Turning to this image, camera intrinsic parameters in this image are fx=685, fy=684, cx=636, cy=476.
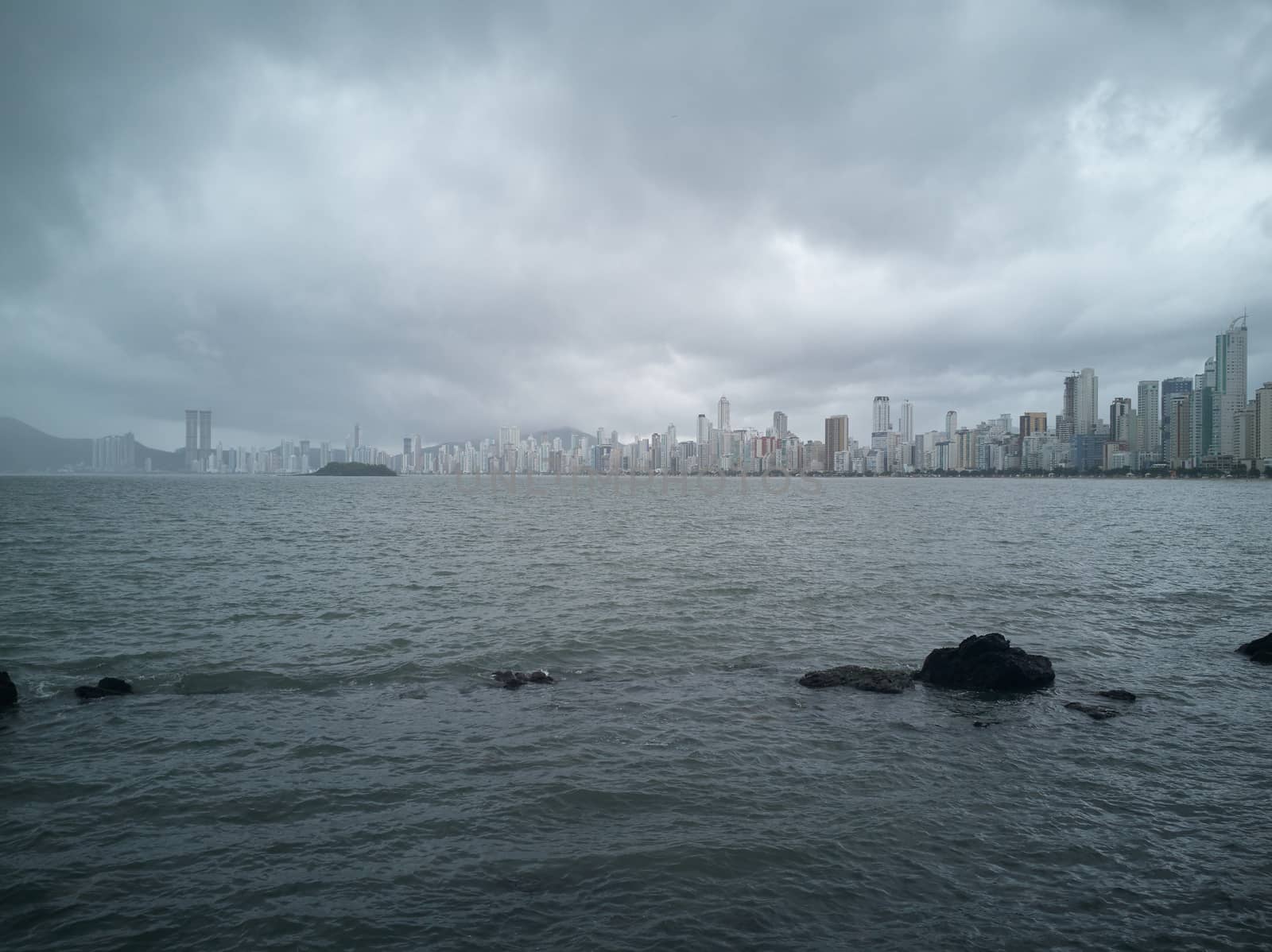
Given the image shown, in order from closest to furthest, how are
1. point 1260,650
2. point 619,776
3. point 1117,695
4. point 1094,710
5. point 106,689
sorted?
point 619,776, point 1094,710, point 106,689, point 1117,695, point 1260,650

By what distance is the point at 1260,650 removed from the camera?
65.1ft

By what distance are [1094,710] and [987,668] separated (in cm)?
238

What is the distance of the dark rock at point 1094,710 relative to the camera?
15.0 m

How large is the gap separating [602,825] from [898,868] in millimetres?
4211

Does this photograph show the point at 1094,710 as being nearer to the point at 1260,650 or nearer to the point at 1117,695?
the point at 1117,695

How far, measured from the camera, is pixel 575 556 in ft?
140

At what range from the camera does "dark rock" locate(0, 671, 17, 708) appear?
49.8 feet

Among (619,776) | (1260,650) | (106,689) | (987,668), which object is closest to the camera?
(619,776)

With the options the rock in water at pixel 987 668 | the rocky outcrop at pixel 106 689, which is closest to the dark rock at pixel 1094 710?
the rock in water at pixel 987 668

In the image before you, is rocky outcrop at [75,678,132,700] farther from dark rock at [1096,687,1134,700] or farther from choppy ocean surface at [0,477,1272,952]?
dark rock at [1096,687,1134,700]

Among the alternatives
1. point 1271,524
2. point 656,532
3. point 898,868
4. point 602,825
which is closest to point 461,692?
point 602,825

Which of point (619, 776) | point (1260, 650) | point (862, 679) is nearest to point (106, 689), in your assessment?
point (619, 776)

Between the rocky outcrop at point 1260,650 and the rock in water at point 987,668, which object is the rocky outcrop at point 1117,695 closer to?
the rock in water at point 987,668

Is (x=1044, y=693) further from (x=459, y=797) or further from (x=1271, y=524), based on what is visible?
(x=1271, y=524)
